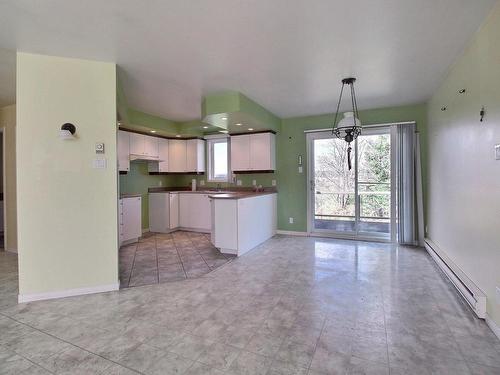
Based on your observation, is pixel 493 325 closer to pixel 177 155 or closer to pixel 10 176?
pixel 177 155

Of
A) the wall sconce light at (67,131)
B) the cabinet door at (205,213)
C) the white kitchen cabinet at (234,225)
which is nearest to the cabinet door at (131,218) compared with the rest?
the cabinet door at (205,213)

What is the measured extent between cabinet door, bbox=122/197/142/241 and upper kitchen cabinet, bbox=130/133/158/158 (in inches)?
39.3

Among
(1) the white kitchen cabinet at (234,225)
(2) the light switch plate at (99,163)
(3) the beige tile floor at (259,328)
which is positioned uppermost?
(2) the light switch plate at (99,163)

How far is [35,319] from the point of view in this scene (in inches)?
88.6

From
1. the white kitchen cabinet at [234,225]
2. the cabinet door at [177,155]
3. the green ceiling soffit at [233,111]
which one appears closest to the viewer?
the green ceiling soffit at [233,111]

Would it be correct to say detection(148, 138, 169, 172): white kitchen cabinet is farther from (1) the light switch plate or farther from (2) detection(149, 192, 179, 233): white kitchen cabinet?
(1) the light switch plate

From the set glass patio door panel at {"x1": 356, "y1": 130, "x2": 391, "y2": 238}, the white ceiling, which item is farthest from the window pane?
glass patio door panel at {"x1": 356, "y1": 130, "x2": 391, "y2": 238}

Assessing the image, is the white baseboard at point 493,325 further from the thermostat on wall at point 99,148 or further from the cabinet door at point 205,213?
the cabinet door at point 205,213

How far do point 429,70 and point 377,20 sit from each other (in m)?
1.49

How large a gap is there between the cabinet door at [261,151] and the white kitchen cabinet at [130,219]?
2.40m

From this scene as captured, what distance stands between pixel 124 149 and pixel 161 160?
3.30ft

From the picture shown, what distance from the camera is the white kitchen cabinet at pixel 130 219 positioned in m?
4.59

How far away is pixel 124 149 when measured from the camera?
4.88 m

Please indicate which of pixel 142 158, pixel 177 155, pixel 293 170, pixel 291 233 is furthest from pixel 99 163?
pixel 291 233
